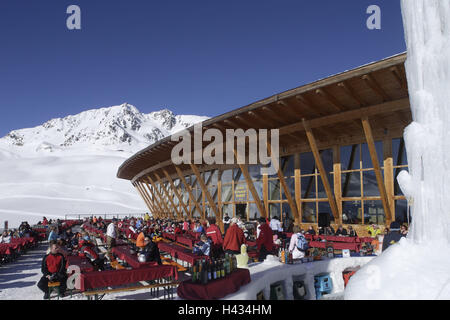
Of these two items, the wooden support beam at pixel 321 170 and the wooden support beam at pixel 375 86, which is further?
the wooden support beam at pixel 321 170

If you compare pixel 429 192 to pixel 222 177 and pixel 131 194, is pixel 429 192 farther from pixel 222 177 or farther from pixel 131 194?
pixel 131 194

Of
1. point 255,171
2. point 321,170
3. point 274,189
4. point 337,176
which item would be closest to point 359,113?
point 321,170

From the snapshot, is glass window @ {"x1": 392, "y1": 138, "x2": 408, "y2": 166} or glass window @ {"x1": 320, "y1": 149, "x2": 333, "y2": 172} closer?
glass window @ {"x1": 392, "y1": 138, "x2": 408, "y2": 166}

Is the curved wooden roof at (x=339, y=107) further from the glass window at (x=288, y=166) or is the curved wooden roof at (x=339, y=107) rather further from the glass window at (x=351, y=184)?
the glass window at (x=351, y=184)

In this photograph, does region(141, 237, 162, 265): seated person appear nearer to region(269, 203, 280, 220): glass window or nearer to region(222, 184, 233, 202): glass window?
region(269, 203, 280, 220): glass window

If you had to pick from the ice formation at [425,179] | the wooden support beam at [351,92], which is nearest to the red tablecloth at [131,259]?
the ice formation at [425,179]

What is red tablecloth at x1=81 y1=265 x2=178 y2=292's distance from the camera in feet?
→ 20.3

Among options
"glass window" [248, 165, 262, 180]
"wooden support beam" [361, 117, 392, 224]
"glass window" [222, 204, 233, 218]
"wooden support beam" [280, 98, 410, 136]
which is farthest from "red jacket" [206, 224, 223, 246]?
"glass window" [222, 204, 233, 218]

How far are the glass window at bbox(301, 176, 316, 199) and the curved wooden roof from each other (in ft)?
5.07

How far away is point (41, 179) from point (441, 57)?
8935cm

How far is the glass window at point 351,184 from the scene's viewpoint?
14742 millimetres

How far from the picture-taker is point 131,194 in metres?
72.6

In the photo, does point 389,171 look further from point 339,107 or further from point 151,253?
point 151,253

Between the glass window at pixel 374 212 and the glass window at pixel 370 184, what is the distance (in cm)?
32
